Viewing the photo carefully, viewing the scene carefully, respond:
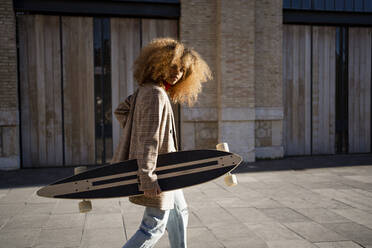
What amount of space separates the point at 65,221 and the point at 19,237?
2.21 ft

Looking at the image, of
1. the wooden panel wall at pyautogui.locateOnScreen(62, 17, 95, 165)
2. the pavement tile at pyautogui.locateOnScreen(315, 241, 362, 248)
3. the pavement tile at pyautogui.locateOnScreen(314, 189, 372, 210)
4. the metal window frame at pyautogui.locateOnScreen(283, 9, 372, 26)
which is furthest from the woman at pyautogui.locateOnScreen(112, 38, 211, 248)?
the metal window frame at pyautogui.locateOnScreen(283, 9, 372, 26)

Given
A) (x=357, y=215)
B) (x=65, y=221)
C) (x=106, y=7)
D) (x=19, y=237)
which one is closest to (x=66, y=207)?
(x=65, y=221)

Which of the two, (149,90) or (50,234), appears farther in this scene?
(50,234)

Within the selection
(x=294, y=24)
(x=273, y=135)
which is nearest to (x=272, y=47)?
(x=294, y=24)

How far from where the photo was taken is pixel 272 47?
9445 mm

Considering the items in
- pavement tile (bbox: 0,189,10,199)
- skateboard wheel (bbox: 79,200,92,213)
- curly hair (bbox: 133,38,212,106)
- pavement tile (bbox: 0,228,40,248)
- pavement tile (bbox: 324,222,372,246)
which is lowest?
pavement tile (bbox: 0,189,10,199)

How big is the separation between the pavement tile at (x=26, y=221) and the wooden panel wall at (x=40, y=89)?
13.9 feet

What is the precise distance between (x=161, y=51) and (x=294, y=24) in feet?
27.2

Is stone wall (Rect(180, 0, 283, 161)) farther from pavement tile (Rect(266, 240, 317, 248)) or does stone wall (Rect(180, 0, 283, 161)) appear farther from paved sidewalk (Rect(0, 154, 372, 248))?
pavement tile (Rect(266, 240, 317, 248))

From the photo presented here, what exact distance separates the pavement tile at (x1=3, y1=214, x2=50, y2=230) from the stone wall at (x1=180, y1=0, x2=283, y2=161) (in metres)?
4.93

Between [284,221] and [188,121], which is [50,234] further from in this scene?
[188,121]

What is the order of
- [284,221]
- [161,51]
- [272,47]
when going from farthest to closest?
[272,47], [284,221], [161,51]

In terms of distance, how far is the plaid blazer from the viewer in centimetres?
240

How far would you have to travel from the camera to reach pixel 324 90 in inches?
403
